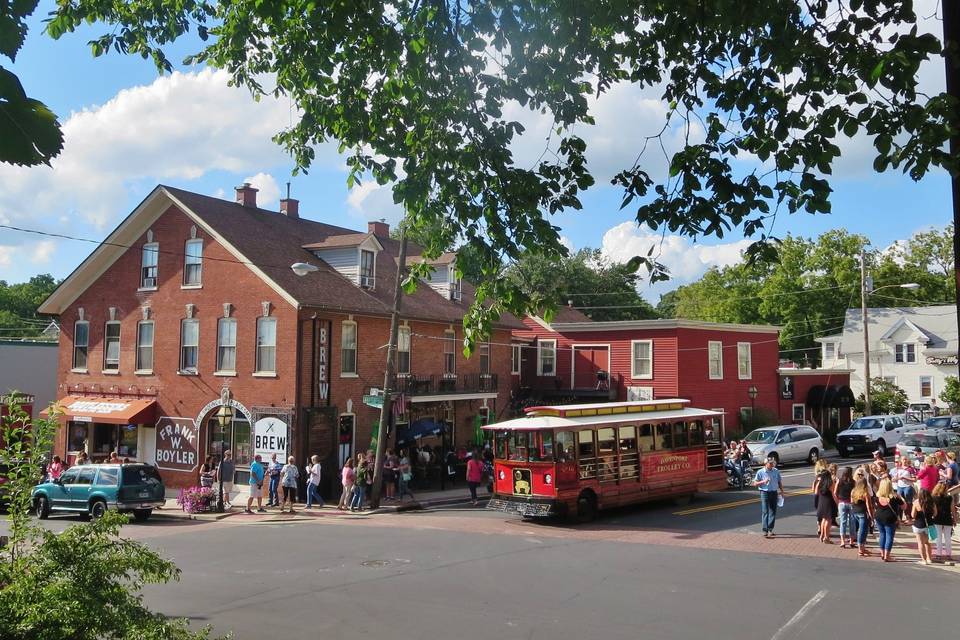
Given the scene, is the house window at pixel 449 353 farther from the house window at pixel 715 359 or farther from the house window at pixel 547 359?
the house window at pixel 715 359

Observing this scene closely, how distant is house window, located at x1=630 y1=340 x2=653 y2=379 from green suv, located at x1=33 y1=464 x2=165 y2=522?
78.8ft

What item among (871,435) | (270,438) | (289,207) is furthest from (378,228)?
(871,435)

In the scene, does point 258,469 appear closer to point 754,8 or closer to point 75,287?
point 75,287

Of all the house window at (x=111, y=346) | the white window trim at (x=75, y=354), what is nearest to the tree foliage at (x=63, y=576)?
the house window at (x=111, y=346)

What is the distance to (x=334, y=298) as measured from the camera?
28719mm

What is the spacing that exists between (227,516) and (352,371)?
722cm

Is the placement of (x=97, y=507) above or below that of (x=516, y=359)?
below

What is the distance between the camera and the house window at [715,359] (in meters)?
40.2

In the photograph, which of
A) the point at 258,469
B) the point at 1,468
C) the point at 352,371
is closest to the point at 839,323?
the point at 352,371

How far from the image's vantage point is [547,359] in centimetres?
4200

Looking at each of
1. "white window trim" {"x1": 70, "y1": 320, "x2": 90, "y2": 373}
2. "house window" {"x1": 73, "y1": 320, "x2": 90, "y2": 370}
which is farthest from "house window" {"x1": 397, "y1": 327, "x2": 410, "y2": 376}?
"house window" {"x1": 73, "y1": 320, "x2": 90, "y2": 370}

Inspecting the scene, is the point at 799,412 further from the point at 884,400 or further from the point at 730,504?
the point at 730,504

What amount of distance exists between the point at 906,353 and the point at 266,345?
52216mm

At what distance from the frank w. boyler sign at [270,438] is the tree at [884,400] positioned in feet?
116
